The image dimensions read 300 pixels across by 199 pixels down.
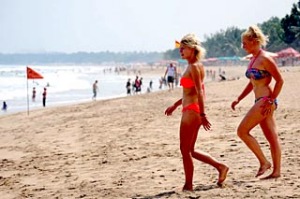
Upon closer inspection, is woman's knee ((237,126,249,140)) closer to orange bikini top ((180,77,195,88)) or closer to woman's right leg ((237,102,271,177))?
woman's right leg ((237,102,271,177))

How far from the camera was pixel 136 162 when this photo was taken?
820 centimetres

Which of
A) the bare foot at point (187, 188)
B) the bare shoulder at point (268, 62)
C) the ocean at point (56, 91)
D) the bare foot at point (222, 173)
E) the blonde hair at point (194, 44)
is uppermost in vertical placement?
the blonde hair at point (194, 44)

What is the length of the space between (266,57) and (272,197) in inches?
58.0

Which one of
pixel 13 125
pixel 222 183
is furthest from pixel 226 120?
pixel 13 125

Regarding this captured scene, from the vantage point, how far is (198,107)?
558 centimetres

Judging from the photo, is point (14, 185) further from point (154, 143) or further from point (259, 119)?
point (259, 119)

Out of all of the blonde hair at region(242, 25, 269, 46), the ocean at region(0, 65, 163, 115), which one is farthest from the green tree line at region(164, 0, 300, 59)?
the blonde hair at region(242, 25, 269, 46)

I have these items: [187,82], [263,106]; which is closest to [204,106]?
[187,82]

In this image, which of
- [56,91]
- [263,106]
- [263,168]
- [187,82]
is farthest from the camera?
[56,91]

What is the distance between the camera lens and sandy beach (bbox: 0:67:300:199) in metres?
5.98

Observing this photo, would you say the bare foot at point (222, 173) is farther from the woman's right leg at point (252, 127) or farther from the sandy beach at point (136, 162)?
the woman's right leg at point (252, 127)

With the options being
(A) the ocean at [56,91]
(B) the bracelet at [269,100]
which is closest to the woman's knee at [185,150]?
(B) the bracelet at [269,100]

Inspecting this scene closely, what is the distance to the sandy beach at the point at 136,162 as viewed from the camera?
598 cm

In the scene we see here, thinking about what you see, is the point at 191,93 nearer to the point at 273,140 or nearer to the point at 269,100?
the point at 269,100
